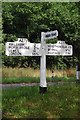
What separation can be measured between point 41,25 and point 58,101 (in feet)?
37.8

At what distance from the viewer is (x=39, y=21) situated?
1844 centimetres

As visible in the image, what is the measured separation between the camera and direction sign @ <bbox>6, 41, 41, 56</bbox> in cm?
769

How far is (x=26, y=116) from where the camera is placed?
6.20 m

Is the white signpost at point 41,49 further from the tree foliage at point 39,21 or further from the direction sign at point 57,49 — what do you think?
the tree foliage at point 39,21

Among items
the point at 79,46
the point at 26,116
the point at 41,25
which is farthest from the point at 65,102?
the point at 41,25

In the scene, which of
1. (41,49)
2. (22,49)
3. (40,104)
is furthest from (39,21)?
(40,104)

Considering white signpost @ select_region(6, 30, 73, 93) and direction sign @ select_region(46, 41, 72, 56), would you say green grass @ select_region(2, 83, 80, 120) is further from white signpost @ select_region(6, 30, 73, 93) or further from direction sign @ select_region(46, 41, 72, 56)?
direction sign @ select_region(46, 41, 72, 56)

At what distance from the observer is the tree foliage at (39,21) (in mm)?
17750

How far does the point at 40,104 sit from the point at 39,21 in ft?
39.8

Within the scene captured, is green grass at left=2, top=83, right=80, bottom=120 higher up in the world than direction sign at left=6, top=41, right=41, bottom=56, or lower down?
lower down

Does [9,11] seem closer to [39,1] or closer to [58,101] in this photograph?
[39,1]

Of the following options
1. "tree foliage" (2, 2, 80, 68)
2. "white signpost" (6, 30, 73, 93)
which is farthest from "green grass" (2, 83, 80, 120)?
"tree foliage" (2, 2, 80, 68)

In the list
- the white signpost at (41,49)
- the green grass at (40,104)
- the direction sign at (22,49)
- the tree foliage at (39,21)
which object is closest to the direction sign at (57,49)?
the white signpost at (41,49)

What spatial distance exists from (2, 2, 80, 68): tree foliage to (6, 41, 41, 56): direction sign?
364 inches
